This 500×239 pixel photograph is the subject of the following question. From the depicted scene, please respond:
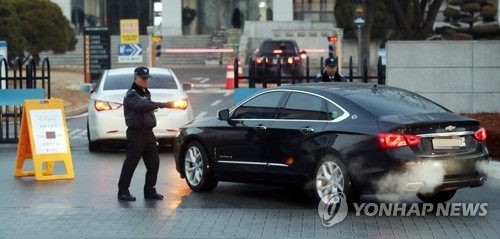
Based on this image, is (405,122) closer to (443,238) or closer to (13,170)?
(443,238)

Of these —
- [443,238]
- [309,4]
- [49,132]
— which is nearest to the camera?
[443,238]

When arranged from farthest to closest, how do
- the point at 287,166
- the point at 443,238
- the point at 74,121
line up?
the point at 74,121, the point at 287,166, the point at 443,238

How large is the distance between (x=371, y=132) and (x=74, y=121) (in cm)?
1618

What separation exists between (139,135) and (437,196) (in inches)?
141

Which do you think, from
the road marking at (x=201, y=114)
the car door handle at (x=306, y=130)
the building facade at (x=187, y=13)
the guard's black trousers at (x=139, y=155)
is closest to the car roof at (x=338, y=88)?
the car door handle at (x=306, y=130)

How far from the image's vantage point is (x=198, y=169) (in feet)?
47.0

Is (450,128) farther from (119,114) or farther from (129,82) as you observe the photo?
(129,82)

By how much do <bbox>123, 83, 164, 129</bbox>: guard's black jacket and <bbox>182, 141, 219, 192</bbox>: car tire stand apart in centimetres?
89

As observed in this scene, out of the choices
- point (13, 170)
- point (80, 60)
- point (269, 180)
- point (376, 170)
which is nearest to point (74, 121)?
point (13, 170)

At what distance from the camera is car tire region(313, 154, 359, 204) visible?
12164mm

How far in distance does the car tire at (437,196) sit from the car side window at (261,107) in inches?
78.2

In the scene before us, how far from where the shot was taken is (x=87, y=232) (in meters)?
11.2

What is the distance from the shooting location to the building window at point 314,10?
68.2 metres

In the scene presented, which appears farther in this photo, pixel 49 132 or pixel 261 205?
pixel 49 132
